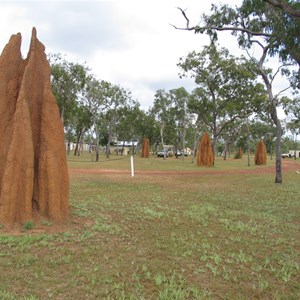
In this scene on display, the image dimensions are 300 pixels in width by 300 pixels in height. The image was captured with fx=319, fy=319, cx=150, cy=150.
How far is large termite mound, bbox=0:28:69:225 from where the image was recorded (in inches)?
253

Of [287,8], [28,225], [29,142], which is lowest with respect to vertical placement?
[28,225]

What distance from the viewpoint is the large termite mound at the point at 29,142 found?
642cm

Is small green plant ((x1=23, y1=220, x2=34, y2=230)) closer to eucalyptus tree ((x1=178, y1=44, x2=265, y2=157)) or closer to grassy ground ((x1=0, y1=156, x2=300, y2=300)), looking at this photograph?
grassy ground ((x1=0, y1=156, x2=300, y2=300))

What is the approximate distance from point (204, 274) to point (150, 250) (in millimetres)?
1236

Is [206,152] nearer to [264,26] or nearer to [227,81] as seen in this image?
[227,81]

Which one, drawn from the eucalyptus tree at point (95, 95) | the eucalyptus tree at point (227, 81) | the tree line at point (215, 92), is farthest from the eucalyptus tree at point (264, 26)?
the eucalyptus tree at point (95, 95)

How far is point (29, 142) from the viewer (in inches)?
259

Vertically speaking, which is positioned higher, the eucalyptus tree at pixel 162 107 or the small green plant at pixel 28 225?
the eucalyptus tree at pixel 162 107

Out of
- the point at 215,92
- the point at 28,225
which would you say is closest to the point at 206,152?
the point at 215,92

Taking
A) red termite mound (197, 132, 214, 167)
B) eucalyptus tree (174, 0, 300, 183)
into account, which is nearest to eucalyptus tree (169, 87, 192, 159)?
red termite mound (197, 132, 214, 167)

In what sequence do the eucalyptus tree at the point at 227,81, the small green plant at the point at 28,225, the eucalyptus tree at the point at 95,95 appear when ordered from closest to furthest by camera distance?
1. the small green plant at the point at 28,225
2. the eucalyptus tree at the point at 227,81
3. the eucalyptus tree at the point at 95,95

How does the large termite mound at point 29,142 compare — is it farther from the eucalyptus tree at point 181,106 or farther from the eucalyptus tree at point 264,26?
the eucalyptus tree at point 181,106

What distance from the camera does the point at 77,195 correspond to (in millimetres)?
11398

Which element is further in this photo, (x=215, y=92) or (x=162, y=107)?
(x=162, y=107)
